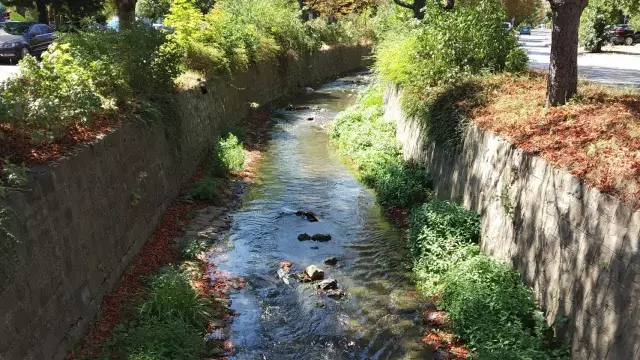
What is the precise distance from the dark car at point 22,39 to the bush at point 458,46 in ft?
47.0

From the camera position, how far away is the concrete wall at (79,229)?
5.79 m

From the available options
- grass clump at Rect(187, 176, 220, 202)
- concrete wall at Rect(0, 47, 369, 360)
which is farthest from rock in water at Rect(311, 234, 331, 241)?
concrete wall at Rect(0, 47, 369, 360)

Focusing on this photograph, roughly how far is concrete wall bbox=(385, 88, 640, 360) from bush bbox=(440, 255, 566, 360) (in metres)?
0.23

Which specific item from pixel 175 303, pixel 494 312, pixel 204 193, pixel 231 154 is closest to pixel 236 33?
pixel 231 154

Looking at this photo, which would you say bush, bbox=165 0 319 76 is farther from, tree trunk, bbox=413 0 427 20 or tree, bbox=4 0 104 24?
tree, bbox=4 0 104 24

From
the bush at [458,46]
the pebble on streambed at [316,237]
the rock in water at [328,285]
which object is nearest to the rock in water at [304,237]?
the pebble on streambed at [316,237]

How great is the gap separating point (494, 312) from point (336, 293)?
264cm

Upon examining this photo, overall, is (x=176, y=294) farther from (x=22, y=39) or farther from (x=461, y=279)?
(x=22, y=39)

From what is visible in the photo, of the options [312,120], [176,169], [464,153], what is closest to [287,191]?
[176,169]

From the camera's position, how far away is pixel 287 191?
13.9 metres

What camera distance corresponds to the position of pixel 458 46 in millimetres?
13383

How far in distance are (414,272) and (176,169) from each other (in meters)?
6.14

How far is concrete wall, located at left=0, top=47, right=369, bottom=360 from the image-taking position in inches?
228

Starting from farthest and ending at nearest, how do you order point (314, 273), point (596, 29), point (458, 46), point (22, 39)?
1. point (596, 29)
2. point (22, 39)
3. point (458, 46)
4. point (314, 273)
